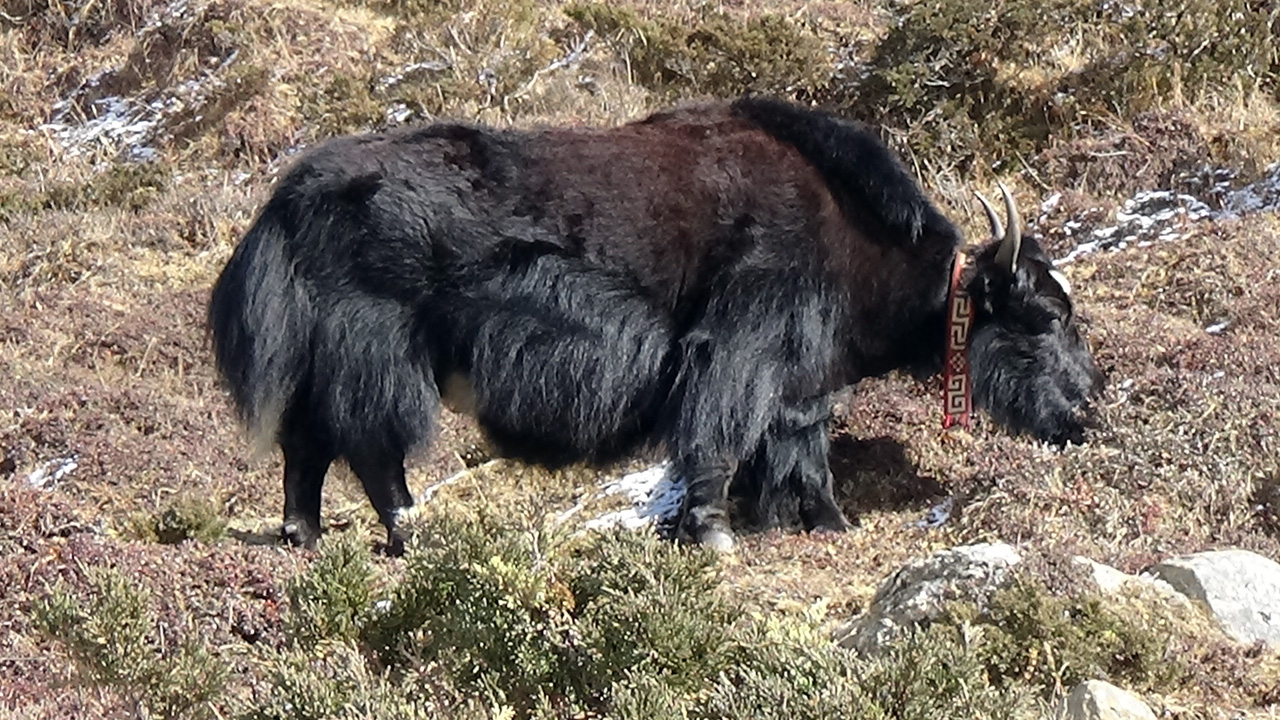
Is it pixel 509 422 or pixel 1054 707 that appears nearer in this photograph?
pixel 1054 707

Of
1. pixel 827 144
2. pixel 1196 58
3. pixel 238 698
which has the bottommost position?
pixel 238 698

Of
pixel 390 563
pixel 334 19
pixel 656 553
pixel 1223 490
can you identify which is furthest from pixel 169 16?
pixel 656 553

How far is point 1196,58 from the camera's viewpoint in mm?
9859

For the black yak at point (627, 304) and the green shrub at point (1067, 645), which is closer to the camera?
the green shrub at point (1067, 645)

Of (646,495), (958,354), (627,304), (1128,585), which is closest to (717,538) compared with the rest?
(646,495)

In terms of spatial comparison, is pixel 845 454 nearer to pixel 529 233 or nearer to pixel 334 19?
pixel 529 233

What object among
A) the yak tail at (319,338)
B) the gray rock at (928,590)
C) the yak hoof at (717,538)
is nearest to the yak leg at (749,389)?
the yak hoof at (717,538)

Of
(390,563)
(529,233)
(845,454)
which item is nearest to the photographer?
(390,563)

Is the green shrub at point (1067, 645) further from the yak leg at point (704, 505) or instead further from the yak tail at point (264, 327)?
the yak tail at point (264, 327)

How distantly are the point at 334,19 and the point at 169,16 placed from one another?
1.77 metres

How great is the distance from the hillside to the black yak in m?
0.39

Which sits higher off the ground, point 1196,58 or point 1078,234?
point 1196,58

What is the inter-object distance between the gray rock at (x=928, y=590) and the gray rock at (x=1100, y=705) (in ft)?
1.82

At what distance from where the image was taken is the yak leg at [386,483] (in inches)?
244
